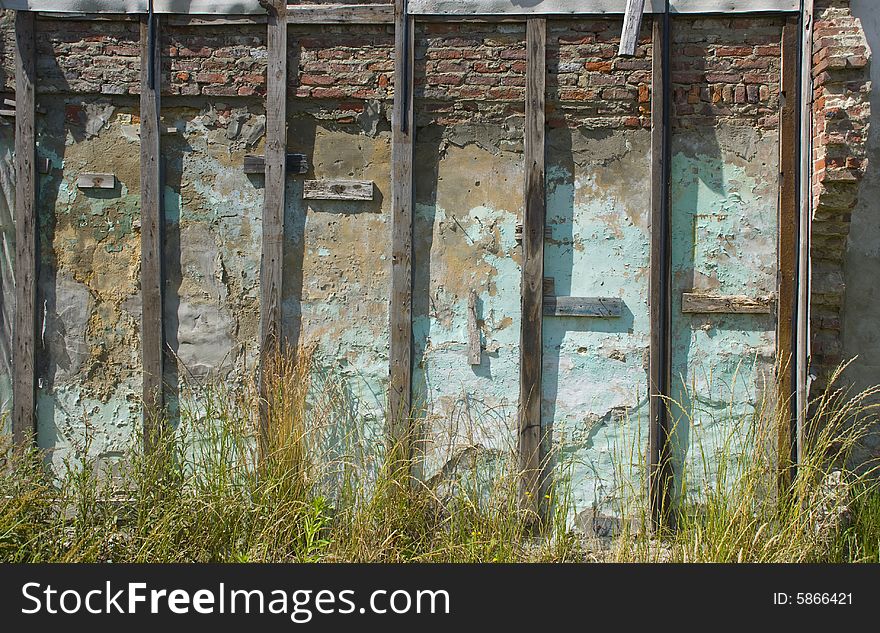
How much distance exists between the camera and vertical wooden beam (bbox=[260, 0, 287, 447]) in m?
4.55

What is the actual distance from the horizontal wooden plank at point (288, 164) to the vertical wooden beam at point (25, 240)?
53.4 inches

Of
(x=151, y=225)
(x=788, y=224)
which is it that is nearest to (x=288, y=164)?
(x=151, y=225)

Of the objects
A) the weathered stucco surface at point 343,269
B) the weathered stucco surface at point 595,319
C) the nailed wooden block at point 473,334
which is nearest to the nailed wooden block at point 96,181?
the weathered stucco surface at point 343,269

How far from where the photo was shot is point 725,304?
14.6ft

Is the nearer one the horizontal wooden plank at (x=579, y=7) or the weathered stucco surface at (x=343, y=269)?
the horizontal wooden plank at (x=579, y=7)

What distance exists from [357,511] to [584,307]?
1.82 meters

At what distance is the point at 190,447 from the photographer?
462 cm

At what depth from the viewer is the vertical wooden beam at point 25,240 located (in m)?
4.59

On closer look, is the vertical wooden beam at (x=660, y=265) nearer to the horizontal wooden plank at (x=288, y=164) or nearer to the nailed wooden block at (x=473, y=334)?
the nailed wooden block at (x=473, y=334)

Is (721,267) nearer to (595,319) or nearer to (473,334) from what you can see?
(595,319)

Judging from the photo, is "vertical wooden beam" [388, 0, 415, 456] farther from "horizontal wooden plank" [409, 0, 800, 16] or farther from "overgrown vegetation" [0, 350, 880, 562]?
"overgrown vegetation" [0, 350, 880, 562]

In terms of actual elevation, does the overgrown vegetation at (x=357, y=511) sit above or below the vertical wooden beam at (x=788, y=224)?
below

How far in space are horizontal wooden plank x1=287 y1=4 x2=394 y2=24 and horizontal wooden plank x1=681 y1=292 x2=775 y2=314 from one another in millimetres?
2526

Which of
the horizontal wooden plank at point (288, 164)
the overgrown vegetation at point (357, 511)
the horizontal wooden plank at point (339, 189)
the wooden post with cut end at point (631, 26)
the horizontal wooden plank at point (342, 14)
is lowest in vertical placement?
the overgrown vegetation at point (357, 511)
